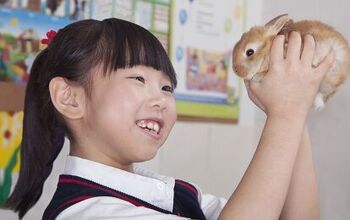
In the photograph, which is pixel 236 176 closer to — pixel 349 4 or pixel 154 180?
pixel 349 4

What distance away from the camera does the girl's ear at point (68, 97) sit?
74 centimetres

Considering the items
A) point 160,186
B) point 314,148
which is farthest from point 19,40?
point 314,148

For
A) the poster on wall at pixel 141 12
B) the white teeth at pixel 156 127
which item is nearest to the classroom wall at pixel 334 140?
the poster on wall at pixel 141 12

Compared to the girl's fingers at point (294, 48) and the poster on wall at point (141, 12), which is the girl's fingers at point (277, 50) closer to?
the girl's fingers at point (294, 48)

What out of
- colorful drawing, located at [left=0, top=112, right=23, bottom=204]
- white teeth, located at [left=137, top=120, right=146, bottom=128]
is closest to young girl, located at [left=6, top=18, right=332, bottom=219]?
white teeth, located at [left=137, top=120, right=146, bottom=128]

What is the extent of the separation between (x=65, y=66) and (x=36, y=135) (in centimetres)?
12

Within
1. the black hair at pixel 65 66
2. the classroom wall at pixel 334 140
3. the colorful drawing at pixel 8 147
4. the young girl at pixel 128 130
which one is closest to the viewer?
the young girl at pixel 128 130

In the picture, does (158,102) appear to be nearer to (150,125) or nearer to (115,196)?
(150,125)

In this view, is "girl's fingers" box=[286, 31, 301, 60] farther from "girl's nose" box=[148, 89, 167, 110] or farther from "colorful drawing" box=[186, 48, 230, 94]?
"colorful drawing" box=[186, 48, 230, 94]

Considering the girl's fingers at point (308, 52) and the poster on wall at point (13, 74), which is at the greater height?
the girl's fingers at point (308, 52)

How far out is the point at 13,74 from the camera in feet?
3.10

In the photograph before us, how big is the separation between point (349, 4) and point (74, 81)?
778 mm

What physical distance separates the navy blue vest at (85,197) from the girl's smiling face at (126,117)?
5 cm

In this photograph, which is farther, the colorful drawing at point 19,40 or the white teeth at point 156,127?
the colorful drawing at point 19,40
